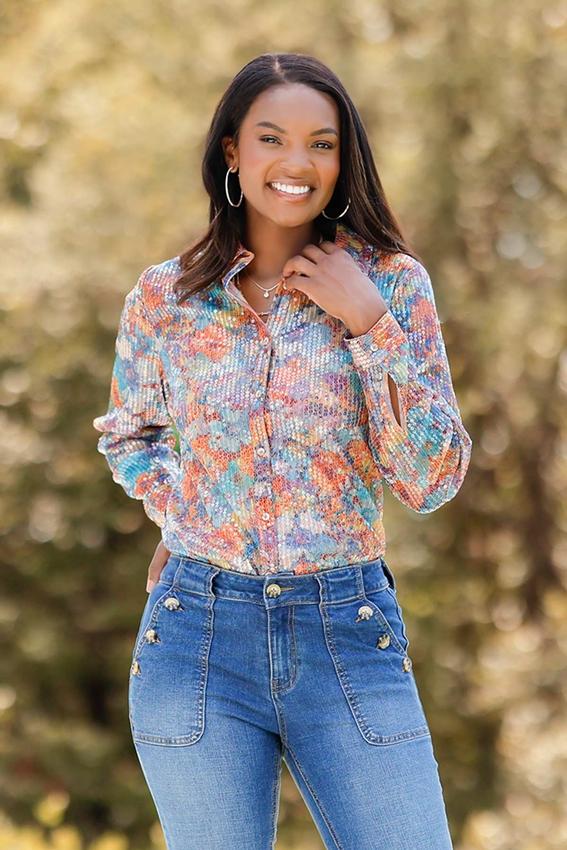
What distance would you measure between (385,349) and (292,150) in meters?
0.40

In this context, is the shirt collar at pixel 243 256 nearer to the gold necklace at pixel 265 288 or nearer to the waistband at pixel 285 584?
the gold necklace at pixel 265 288

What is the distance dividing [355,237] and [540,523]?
4.75 m

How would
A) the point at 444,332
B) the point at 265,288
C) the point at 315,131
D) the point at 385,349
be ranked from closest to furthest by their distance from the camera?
the point at 385,349
the point at 315,131
the point at 265,288
the point at 444,332

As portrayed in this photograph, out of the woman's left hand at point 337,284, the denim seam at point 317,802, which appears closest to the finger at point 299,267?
the woman's left hand at point 337,284

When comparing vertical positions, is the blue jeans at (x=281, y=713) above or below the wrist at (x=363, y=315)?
below

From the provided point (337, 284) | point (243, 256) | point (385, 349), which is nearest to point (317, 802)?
point (385, 349)

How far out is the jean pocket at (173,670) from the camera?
6.89 ft

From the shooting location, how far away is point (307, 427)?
7.04ft

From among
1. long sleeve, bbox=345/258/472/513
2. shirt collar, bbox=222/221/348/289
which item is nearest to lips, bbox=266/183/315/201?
shirt collar, bbox=222/221/348/289

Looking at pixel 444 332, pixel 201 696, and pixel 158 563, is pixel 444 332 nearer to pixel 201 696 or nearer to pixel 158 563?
pixel 158 563

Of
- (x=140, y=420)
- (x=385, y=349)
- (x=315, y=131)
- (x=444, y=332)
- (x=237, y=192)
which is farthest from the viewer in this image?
(x=444, y=332)

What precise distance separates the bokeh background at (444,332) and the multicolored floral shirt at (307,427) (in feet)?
13.1

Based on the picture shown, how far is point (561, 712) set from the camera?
630 centimetres

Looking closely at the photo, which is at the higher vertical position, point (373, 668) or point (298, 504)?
point (298, 504)
